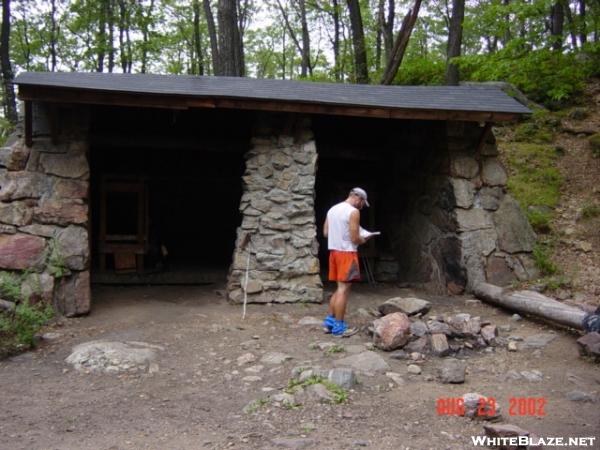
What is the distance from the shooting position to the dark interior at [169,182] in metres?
7.93

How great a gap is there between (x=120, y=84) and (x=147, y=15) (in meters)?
13.2

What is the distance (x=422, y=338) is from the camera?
4.95 meters

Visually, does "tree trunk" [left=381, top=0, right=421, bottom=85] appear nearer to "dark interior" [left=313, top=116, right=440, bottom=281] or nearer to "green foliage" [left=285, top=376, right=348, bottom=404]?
"dark interior" [left=313, top=116, right=440, bottom=281]

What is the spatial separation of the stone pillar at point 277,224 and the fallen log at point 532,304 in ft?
6.92

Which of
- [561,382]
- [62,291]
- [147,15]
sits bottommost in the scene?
[561,382]

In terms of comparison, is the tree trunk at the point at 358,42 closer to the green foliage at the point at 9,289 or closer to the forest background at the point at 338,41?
the forest background at the point at 338,41

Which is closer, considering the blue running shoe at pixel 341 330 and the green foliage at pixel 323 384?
the green foliage at pixel 323 384

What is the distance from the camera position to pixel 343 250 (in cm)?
545

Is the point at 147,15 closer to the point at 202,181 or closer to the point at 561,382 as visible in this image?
the point at 202,181

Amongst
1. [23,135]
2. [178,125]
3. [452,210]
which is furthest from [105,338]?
[452,210]

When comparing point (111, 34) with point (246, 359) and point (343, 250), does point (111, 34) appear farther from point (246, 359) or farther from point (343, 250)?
point (246, 359)

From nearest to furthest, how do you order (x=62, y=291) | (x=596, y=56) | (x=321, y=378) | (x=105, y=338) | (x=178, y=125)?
1. (x=321, y=378)
2. (x=105, y=338)
3. (x=62, y=291)
4. (x=178, y=125)
5. (x=596, y=56)

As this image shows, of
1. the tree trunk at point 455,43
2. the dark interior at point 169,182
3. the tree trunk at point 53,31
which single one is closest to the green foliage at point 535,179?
the tree trunk at point 455,43

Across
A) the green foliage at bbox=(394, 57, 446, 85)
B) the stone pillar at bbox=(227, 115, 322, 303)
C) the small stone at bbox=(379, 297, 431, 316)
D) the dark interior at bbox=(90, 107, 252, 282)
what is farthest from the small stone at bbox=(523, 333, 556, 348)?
the green foliage at bbox=(394, 57, 446, 85)
